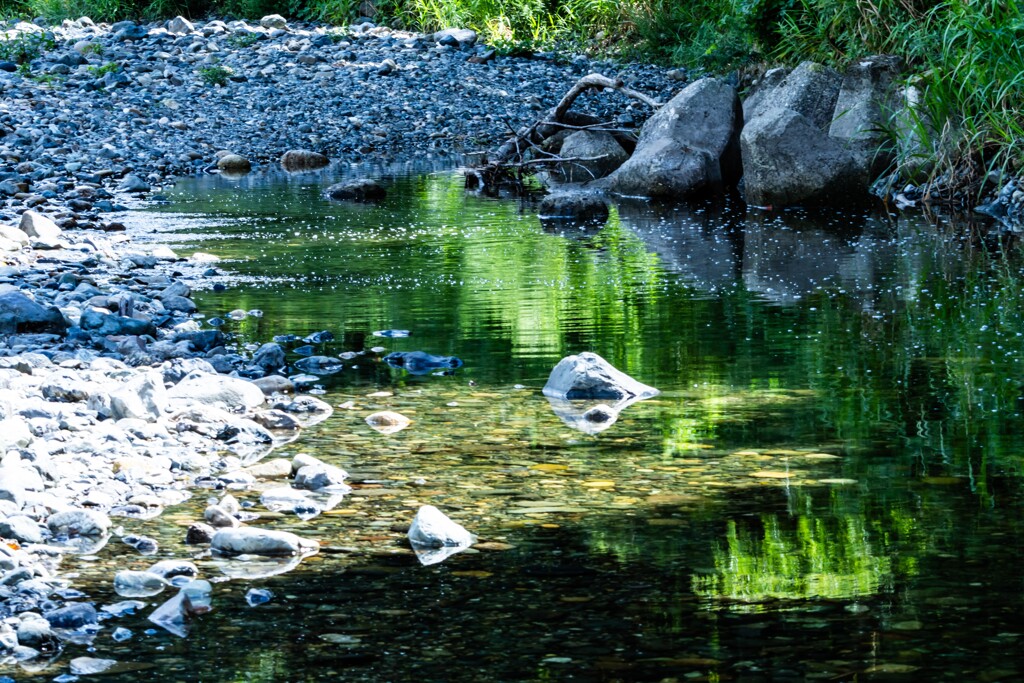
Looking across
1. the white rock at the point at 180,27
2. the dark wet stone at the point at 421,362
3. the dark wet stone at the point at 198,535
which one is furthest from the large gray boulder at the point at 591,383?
the white rock at the point at 180,27

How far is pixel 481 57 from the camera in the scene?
56.6 ft

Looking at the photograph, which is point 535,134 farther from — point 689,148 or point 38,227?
point 38,227

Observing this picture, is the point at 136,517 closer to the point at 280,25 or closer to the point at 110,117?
the point at 110,117

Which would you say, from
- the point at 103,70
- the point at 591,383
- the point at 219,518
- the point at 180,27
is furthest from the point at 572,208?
the point at 180,27

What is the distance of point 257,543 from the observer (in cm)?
350

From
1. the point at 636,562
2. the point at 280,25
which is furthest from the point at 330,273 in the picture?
the point at 280,25

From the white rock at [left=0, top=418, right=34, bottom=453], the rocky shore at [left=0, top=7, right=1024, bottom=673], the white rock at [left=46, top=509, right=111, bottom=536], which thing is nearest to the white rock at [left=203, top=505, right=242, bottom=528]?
the rocky shore at [left=0, top=7, right=1024, bottom=673]

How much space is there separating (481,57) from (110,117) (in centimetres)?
475

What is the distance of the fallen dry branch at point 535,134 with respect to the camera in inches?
484

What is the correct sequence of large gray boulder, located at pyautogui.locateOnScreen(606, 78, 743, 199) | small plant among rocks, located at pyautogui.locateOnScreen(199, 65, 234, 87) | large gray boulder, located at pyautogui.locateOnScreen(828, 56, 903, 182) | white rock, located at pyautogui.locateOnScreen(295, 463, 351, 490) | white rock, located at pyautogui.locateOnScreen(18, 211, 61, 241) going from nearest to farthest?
white rock, located at pyautogui.locateOnScreen(295, 463, 351, 490) → white rock, located at pyautogui.locateOnScreen(18, 211, 61, 241) → large gray boulder, located at pyautogui.locateOnScreen(828, 56, 903, 182) → large gray boulder, located at pyautogui.locateOnScreen(606, 78, 743, 199) → small plant among rocks, located at pyautogui.locateOnScreen(199, 65, 234, 87)

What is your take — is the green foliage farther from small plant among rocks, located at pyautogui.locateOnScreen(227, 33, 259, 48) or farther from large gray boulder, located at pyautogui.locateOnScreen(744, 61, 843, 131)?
large gray boulder, located at pyautogui.locateOnScreen(744, 61, 843, 131)

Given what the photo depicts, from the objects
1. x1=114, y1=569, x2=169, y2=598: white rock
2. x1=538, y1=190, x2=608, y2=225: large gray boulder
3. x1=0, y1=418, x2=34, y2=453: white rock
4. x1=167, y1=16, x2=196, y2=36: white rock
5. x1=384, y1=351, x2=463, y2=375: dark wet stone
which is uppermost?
x1=167, y1=16, x2=196, y2=36: white rock

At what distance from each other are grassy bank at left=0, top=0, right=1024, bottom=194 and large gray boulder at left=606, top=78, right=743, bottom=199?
1.03 m

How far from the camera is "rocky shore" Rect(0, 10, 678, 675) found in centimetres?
358
